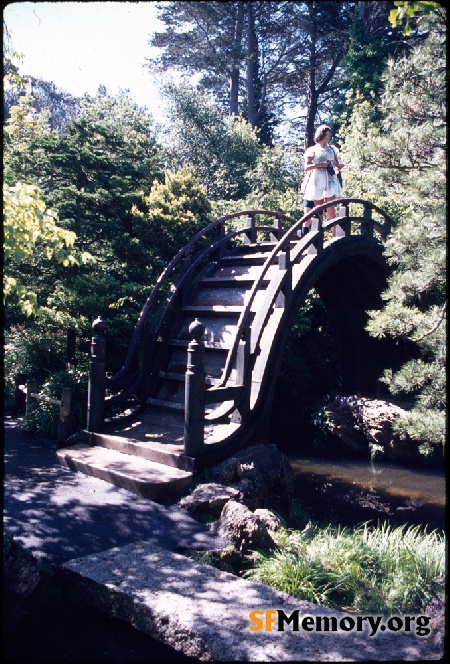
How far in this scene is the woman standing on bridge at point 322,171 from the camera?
8828 mm

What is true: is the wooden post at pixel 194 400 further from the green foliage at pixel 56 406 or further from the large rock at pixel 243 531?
the green foliage at pixel 56 406

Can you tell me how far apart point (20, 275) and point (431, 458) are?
766 cm

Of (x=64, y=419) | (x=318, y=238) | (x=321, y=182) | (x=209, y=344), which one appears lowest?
(x=64, y=419)

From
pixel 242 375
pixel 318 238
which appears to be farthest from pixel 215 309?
pixel 318 238

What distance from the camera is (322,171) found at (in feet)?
29.7

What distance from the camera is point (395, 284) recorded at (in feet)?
16.1

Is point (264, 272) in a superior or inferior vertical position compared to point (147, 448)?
superior

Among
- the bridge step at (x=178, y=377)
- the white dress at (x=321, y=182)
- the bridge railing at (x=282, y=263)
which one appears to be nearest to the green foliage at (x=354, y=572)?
the bridge railing at (x=282, y=263)

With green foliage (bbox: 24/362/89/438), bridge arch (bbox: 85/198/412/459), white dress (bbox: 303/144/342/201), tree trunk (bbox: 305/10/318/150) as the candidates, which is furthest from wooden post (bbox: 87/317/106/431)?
tree trunk (bbox: 305/10/318/150)

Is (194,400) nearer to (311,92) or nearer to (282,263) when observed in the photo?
(282,263)

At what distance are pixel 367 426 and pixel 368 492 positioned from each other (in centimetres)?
229

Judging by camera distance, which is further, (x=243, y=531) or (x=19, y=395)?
(x=19, y=395)

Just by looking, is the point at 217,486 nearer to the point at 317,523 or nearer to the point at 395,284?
the point at 317,523

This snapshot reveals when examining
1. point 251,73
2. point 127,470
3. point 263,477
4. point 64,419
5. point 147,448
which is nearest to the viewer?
point 127,470
